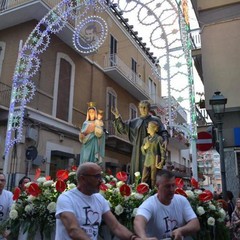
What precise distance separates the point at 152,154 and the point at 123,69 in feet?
45.8

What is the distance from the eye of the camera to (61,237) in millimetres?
2518

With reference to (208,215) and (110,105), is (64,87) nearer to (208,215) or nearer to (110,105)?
(110,105)

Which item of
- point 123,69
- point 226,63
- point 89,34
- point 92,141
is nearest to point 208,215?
point 92,141

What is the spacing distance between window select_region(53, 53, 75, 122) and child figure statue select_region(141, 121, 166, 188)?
890 centimetres

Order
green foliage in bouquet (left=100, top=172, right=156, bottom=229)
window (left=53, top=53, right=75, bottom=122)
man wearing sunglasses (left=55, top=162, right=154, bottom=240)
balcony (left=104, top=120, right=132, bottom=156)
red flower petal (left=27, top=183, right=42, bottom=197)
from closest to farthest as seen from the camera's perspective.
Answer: man wearing sunglasses (left=55, top=162, right=154, bottom=240) → green foliage in bouquet (left=100, top=172, right=156, bottom=229) → red flower petal (left=27, top=183, right=42, bottom=197) → window (left=53, top=53, right=75, bottom=122) → balcony (left=104, top=120, right=132, bottom=156)

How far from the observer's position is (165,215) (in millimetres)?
2879

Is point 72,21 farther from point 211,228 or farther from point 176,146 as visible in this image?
point 176,146

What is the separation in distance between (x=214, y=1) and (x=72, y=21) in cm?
636

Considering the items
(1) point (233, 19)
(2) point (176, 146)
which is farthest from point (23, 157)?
(2) point (176, 146)

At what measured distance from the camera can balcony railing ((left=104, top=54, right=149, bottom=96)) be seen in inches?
739

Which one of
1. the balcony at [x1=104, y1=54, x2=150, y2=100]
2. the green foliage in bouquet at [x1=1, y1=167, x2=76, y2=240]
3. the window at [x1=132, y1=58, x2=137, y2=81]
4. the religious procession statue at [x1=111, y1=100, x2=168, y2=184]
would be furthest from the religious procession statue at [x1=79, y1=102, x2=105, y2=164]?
the window at [x1=132, y1=58, x2=137, y2=81]

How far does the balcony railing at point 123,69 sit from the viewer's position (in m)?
18.8

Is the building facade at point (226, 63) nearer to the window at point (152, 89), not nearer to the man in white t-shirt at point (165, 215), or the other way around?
the man in white t-shirt at point (165, 215)

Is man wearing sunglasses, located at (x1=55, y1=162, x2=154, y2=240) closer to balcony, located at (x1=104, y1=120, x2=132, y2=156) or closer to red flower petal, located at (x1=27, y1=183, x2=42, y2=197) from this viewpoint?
red flower petal, located at (x1=27, y1=183, x2=42, y2=197)
